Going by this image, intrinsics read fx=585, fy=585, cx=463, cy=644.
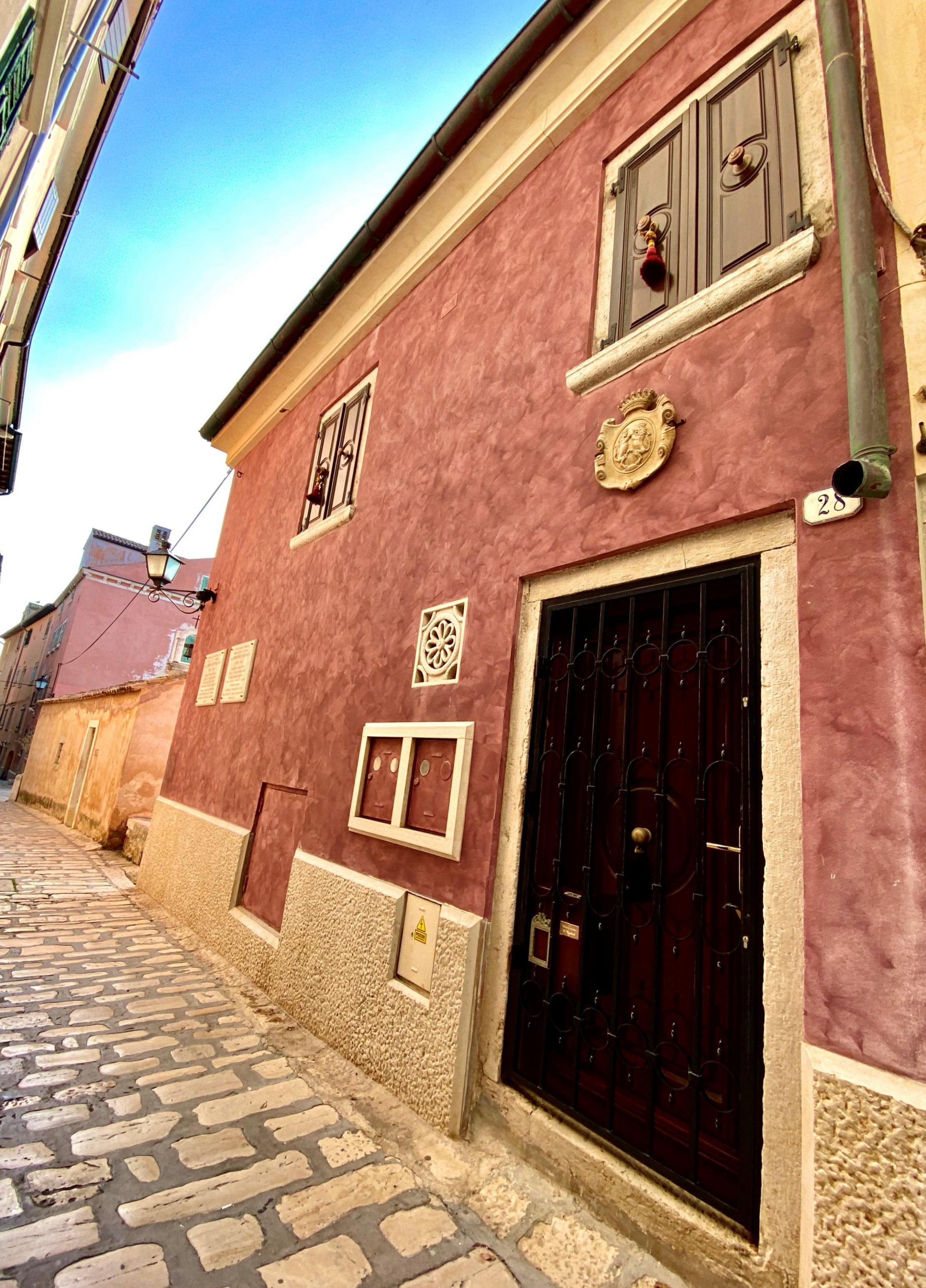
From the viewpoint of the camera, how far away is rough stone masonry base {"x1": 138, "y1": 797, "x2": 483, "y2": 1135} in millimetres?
2602

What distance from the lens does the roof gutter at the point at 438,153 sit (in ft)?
11.9

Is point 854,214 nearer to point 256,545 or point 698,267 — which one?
point 698,267

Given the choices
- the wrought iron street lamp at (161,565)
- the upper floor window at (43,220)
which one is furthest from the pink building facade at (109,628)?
the wrought iron street lamp at (161,565)

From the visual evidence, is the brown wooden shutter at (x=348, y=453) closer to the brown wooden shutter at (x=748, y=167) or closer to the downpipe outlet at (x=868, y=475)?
the brown wooden shutter at (x=748, y=167)

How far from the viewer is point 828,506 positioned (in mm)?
1882

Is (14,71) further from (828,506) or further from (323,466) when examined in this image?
(828,506)

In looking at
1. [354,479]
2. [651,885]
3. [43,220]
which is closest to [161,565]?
[354,479]

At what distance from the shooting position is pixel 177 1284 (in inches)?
65.0

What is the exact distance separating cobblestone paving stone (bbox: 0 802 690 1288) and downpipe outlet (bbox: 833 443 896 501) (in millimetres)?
2396

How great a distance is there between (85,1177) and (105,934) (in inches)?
152

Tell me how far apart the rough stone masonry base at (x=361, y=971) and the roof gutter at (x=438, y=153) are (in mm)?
5105

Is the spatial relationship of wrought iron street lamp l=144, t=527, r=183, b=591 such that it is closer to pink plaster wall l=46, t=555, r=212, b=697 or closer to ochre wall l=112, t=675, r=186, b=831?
ochre wall l=112, t=675, r=186, b=831

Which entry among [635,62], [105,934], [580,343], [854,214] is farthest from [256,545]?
[854,214]

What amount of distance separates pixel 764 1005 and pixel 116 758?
41.7 feet
